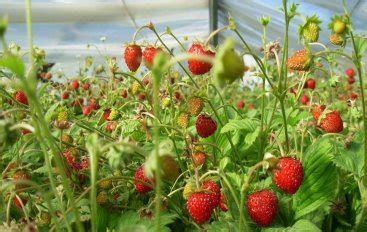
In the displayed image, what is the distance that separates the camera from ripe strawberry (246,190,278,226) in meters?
0.94

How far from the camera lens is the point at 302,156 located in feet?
3.62

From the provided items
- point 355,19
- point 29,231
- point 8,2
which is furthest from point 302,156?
point 8,2

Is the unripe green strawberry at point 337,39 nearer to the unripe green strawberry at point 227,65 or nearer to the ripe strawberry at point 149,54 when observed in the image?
the ripe strawberry at point 149,54

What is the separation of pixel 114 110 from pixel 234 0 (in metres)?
5.94

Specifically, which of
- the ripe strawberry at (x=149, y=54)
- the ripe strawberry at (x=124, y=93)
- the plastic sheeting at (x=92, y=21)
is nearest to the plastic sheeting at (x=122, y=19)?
the plastic sheeting at (x=92, y=21)

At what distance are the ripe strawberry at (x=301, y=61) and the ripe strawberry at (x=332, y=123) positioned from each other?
21 cm

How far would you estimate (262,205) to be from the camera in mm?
942

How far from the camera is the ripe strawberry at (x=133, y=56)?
118 cm

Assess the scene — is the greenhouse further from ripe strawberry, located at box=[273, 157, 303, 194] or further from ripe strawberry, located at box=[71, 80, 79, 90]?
ripe strawberry, located at box=[71, 80, 79, 90]

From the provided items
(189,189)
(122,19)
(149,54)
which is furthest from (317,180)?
(122,19)

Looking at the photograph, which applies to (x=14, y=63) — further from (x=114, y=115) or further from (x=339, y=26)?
(x=114, y=115)

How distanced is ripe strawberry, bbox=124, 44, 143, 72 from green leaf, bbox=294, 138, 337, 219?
15.1 inches

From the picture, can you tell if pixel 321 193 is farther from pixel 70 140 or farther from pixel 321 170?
pixel 70 140

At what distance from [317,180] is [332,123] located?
0.53 feet
